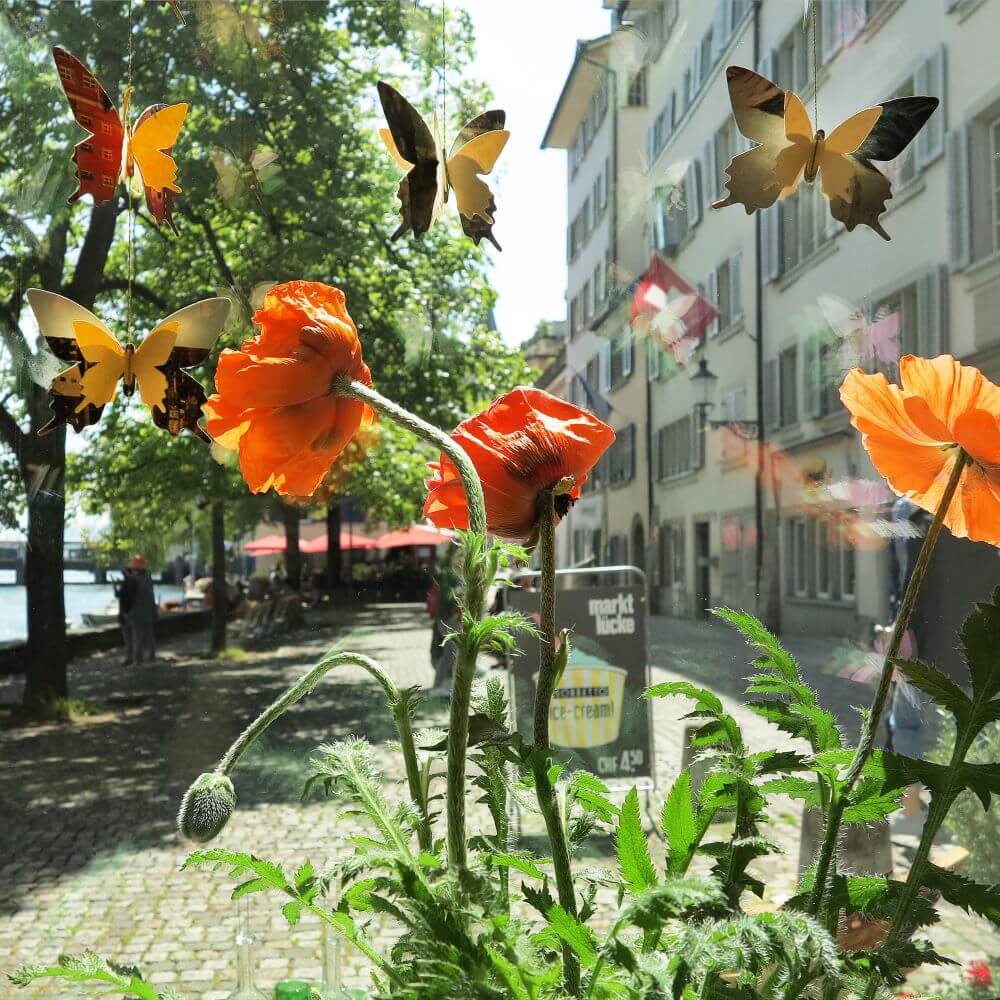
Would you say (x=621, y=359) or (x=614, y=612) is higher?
(x=621, y=359)

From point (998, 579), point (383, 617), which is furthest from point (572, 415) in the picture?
point (383, 617)

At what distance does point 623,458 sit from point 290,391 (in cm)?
54

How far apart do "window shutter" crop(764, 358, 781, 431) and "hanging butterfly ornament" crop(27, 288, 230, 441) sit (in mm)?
479

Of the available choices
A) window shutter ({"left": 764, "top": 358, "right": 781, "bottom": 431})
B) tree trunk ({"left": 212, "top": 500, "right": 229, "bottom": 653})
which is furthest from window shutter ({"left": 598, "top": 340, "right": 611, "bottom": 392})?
tree trunk ({"left": 212, "top": 500, "right": 229, "bottom": 653})

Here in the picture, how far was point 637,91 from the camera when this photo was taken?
2.50 feet

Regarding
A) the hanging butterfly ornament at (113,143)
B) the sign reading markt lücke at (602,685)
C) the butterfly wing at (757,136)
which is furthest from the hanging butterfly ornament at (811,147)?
the sign reading markt lücke at (602,685)

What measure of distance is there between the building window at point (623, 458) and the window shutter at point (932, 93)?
27cm

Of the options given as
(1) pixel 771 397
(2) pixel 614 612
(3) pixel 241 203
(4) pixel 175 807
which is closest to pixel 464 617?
(3) pixel 241 203

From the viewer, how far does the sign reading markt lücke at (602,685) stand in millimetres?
4258

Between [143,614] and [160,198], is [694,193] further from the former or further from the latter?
[143,614]

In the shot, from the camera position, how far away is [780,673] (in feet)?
1.30

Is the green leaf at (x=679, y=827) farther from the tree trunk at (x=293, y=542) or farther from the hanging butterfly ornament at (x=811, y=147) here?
the tree trunk at (x=293, y=542)

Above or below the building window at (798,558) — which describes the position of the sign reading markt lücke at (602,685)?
below

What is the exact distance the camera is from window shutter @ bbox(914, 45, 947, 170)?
25.6 inches
